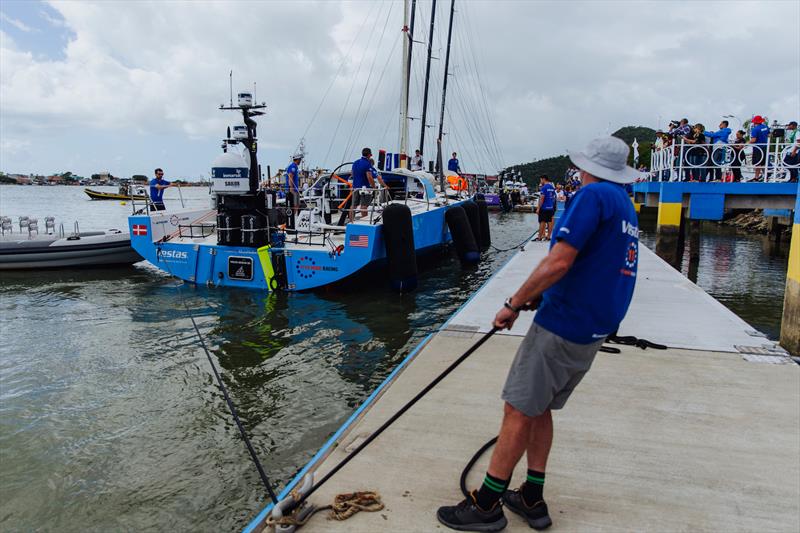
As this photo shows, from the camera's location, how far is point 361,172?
37.3 ft

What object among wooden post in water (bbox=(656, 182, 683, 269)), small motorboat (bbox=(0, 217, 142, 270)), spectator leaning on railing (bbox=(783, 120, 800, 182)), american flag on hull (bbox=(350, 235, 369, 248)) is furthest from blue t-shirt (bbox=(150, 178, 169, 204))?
spectator leaning on railing (bbox=(783, 120, 800, 182))

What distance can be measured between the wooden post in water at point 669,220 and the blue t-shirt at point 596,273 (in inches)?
399

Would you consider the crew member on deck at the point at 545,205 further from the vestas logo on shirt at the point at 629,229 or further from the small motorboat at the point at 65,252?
the vestas logo on shirt at the point at 629,229

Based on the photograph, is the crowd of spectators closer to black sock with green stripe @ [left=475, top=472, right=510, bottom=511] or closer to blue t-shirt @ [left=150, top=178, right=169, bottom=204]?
black sock with green stripe @ [left=475, top=472, right=510, bottom=511]

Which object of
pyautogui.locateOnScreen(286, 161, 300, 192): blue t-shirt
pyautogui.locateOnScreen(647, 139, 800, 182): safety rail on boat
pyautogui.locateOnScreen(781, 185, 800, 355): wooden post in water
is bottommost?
pyautogui.locateOnScreen(781, 185, 800, 355): wooden post in water

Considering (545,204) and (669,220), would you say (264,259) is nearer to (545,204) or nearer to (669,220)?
(545,204)

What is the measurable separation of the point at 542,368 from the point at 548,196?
12.4 metres

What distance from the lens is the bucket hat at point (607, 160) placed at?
2500 mm

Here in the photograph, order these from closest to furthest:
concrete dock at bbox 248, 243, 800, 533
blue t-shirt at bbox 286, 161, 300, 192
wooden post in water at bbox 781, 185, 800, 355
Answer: concrete dock at bbox 248, 243, 800, 533, wooden post in water at bbox 781, 185, 800, 355, blue t-shirt at bbox 286, 161, 300, 192

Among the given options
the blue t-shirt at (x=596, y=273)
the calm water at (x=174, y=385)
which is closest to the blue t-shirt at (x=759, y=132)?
the calm water at (x=174, y=385)

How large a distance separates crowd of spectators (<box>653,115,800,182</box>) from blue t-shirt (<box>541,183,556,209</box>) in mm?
2569

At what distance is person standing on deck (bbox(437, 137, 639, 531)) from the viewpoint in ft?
7.68

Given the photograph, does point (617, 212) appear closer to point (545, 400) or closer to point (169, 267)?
point (545, 400)

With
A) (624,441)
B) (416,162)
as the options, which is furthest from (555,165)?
(624,441)
